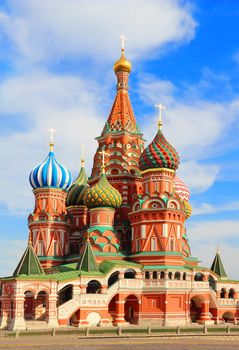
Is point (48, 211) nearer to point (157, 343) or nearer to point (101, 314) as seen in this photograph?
point (101, 314)

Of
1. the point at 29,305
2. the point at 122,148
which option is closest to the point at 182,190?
the point at 122,148

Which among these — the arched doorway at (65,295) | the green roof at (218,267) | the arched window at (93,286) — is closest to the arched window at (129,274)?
the arched window at (93,286)

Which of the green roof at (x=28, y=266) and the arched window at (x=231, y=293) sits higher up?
the green roof at (x=28, y=266)

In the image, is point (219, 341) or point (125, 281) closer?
point (219, 341)

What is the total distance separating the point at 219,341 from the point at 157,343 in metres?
3.86

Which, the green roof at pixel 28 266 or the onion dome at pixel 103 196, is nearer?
the green roof at pixel 28 266

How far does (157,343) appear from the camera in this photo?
28.9m

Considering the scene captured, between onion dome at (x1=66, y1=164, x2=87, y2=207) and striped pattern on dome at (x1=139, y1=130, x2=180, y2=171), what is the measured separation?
29.6 feet

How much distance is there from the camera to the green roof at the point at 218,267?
160 feet

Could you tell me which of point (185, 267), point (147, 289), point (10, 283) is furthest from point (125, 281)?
point (10, 283)

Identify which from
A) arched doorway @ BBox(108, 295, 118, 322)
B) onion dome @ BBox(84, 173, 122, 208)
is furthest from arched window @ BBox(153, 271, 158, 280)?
onion dome @ BBox(84, 173, 122, 208)

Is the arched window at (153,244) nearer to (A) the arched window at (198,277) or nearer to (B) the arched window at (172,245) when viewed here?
(B) the arched window at (172,245)

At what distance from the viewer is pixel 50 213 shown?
157 ft

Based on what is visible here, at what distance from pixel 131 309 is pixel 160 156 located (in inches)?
476
